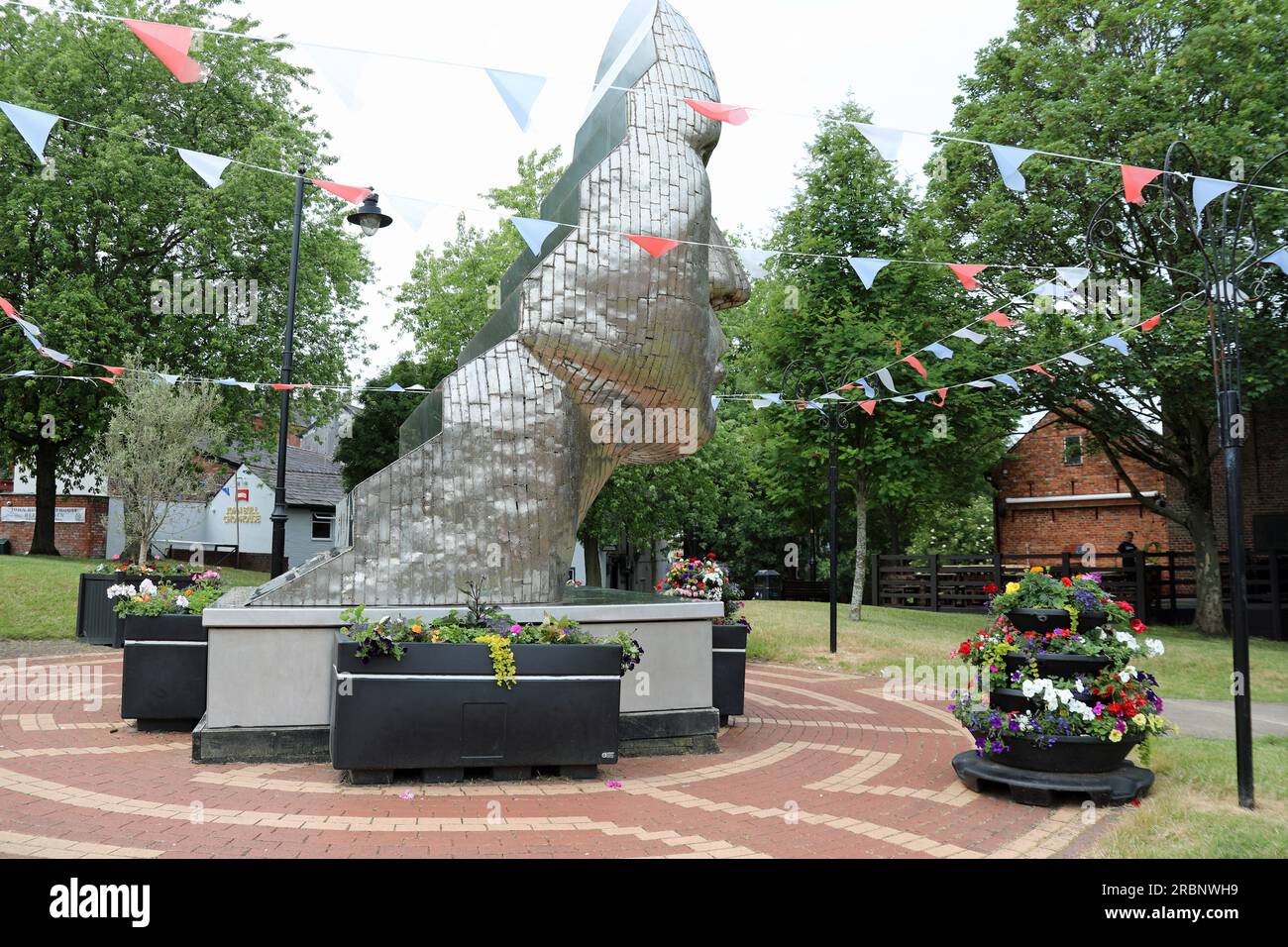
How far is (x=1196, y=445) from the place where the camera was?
64.0 ft

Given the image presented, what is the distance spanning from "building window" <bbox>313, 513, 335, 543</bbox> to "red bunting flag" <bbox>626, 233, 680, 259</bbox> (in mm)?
32298

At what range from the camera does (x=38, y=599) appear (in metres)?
16.1

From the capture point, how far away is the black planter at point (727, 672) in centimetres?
882

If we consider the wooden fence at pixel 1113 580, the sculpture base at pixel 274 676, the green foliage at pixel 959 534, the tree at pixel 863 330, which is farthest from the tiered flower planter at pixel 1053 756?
the green foliage at pixel 959 534

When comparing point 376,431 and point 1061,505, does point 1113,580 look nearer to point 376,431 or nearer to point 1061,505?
point 1061,505

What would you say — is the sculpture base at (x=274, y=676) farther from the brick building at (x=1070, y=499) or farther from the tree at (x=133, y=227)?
the brick building at (x=1070, y=499)

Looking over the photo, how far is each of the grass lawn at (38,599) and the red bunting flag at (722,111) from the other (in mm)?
13556

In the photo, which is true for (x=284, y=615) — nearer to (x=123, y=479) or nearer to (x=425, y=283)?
(x=123, y=479)

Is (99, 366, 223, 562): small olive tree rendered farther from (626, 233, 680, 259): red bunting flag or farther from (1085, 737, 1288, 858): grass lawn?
(1085, 737, 1288, 858): grass lawn

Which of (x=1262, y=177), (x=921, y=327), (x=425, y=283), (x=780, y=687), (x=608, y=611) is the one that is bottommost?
(x=780, y=687)

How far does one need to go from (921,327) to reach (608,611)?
1378 cm

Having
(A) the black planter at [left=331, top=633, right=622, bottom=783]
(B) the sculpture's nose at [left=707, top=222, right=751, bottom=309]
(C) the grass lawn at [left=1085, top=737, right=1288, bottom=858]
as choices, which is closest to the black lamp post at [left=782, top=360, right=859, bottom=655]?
(B) the sculpture's nose at [left=707, top=222, right=751, bottom=309]

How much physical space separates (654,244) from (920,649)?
10.2 metres
